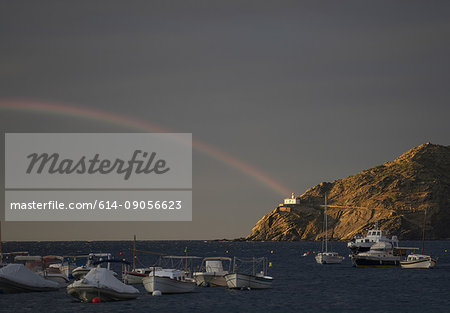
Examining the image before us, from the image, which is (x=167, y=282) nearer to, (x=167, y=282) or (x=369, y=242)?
(x=167, y=282)

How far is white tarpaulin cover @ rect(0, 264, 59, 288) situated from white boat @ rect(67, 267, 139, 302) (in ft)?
41.8

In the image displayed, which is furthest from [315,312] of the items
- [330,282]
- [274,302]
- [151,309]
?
[330,282]

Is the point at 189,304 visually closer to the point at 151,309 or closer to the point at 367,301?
the point at 151,309

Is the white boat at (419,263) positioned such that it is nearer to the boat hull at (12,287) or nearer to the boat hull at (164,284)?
the boat hull at (164,284)

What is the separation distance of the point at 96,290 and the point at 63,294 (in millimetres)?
14259

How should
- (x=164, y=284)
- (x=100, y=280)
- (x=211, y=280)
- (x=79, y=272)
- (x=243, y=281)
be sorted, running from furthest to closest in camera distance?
1. (x=79, y=272)
2. (x=211, y=280)
3. (x=243, y=281)
4. (x=164, y=284)
5. (x=100, y=280)

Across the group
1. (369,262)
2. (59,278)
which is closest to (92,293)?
(59,278)

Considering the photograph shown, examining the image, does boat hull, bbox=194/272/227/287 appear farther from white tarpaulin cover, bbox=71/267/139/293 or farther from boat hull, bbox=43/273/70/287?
white tarpaulin cover, bbox=71/267/139/293

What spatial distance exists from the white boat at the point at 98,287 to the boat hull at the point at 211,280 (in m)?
22.5

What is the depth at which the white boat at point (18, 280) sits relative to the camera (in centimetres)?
8775

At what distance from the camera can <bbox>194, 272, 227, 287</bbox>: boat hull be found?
3930 inches

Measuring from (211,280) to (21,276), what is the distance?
1014 inches

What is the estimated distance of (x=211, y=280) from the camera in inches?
3952

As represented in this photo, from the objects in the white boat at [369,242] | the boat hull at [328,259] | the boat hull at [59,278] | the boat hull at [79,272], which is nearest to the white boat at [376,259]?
the white boat at [369,242]
